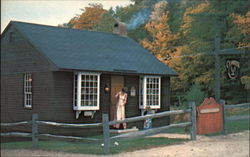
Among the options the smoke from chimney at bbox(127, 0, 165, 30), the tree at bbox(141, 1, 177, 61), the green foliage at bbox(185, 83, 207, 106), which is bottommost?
the green foliage at bbox(185, 83, 207, 106)

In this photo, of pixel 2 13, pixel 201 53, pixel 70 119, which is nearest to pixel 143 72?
pixel 2 13

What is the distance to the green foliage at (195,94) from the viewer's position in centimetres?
170

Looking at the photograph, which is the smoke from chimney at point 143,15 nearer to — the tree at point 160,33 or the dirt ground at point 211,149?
the tree at point 160,33

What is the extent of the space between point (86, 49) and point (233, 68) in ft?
5.65

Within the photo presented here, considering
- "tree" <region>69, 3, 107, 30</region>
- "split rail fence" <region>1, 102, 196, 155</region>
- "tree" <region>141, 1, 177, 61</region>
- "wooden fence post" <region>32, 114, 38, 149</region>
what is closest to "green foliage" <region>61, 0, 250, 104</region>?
"tree" <region>141, 1, 177, 61</region>

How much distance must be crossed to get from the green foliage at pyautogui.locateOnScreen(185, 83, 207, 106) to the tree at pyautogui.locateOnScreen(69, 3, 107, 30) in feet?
2.05

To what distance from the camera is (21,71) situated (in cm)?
475

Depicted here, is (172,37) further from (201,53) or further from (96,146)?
(96,146)

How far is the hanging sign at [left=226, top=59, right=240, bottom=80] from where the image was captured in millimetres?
1649

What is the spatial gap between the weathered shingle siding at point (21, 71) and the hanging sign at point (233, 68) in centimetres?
266

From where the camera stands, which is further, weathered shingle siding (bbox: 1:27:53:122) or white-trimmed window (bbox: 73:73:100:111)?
white-trimmed window (bbox: 73:73:100:111)

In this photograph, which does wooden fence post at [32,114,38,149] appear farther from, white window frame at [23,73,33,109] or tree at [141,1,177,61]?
tree at [141,1,177,61]

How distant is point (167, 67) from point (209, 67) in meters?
0.22

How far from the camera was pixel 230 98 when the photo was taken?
1.77 metres
